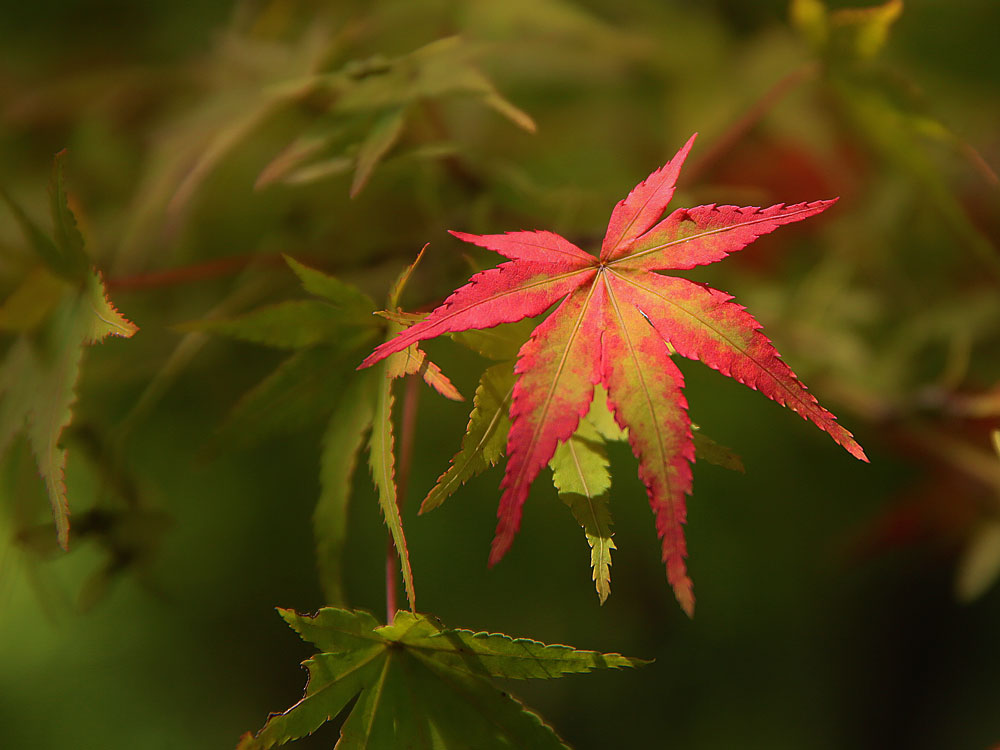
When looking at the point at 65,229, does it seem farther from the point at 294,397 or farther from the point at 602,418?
the point at 602,418

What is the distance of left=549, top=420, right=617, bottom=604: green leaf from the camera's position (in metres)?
0.40

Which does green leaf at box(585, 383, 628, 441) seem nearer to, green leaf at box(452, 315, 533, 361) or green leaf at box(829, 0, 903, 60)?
green leaf at box(452, 315, 533, 361)

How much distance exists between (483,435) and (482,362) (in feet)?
2.08

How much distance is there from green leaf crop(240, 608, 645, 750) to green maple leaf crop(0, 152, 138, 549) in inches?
6.9

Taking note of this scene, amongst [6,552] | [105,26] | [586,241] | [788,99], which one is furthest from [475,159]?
[105,26]

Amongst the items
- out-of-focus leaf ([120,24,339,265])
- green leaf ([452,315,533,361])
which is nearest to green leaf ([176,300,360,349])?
green leaf ([452,315,533,361])

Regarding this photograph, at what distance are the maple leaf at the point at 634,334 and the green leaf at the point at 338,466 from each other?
0.12m

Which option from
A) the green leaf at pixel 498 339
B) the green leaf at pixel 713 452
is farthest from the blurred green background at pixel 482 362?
the green leaf at pixel 713 452

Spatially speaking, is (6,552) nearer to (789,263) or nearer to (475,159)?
(475,159)

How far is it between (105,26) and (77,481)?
2.54 ft

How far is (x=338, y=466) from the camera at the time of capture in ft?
1.66

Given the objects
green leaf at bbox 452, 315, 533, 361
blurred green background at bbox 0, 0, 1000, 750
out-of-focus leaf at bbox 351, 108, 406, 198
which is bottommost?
blurred green background at bbox 0, 0, 1000, 750

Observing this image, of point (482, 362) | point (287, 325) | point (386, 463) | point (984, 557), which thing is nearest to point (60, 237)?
point (287, 325)

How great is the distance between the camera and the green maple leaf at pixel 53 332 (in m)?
0.47
